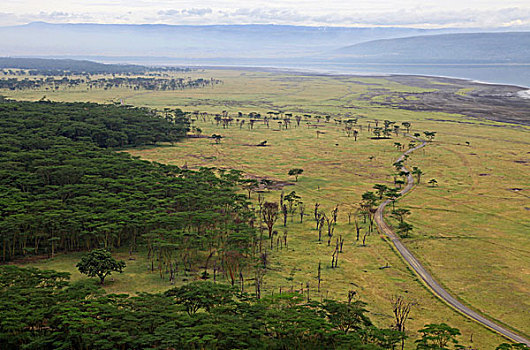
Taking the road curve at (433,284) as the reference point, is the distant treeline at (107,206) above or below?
above

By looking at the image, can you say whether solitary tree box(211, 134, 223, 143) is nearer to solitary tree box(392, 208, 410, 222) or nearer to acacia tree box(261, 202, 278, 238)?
acacia tree box(261, 202, 278, 238)

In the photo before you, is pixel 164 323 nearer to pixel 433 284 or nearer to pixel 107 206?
pixel 107 206

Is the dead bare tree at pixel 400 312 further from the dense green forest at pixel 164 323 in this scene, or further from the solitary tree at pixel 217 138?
the solitary tree at pixel 217 138

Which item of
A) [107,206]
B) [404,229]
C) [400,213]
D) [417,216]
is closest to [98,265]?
[107,206]

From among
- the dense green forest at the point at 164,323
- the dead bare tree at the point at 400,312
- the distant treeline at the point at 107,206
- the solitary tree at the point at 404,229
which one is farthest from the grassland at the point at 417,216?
the dense green forest at the point at 164,323

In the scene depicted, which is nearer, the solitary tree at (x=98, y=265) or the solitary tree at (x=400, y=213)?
the solitary tree at (x=98, y=265)

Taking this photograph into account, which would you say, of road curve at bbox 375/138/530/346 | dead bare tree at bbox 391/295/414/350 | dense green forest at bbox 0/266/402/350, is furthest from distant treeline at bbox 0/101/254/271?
road curve at bbox 375/138/530/346
